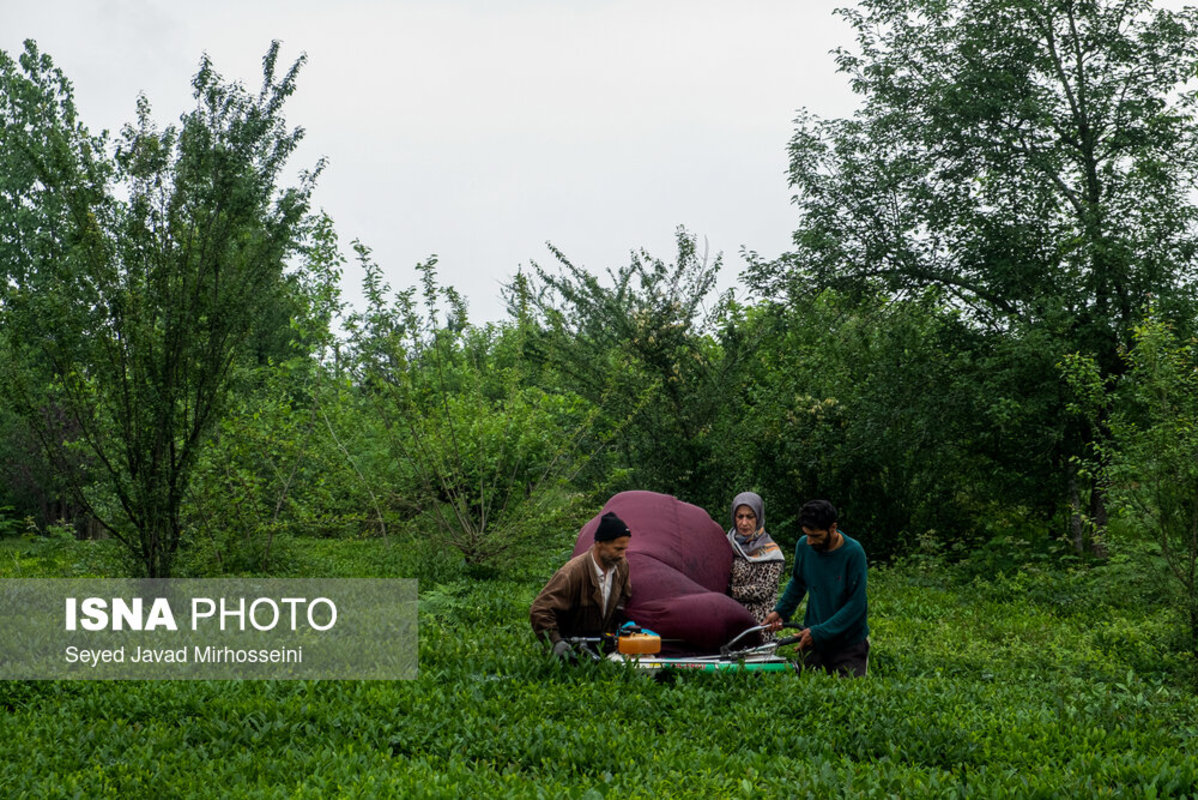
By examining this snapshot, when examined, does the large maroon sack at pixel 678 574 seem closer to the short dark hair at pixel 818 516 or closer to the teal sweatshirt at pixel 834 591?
the teal sweatshirt at pixel 834 591

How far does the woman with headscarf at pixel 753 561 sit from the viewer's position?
8742mm

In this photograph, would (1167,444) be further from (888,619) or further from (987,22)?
(987,22)

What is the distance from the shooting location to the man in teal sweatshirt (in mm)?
7148

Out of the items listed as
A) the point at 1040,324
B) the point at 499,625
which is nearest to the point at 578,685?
the point at 499,625

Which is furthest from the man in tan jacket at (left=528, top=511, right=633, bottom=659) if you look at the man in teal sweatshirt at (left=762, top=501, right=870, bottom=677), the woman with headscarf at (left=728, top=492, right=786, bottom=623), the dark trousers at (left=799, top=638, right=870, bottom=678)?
the woman with headscarf at (left=728, top=492, right=786, bottom=623)

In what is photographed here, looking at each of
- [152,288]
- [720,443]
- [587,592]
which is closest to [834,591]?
[587,592]

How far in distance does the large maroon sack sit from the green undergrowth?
0.52m

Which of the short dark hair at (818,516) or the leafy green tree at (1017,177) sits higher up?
the leafy green tree at (1017,177)

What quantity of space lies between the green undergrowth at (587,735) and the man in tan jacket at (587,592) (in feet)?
0.91

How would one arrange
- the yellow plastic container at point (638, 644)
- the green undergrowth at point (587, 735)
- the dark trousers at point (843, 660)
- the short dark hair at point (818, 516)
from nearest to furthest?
the green undergrowth at point (587, 735) → the short dark hair at point (818, 516) → the yellow plastic container at point (638, 644) → the dark trousers at point (843, 660)

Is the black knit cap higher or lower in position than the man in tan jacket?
higher

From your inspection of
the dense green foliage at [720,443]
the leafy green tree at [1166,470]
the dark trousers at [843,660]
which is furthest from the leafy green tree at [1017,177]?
the dark trousers at [843,660]

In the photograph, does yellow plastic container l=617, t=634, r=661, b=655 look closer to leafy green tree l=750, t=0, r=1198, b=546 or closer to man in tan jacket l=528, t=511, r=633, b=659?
man in tan jacket l=528, t=511, r=633, b=659

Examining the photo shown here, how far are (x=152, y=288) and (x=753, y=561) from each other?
5.99m
